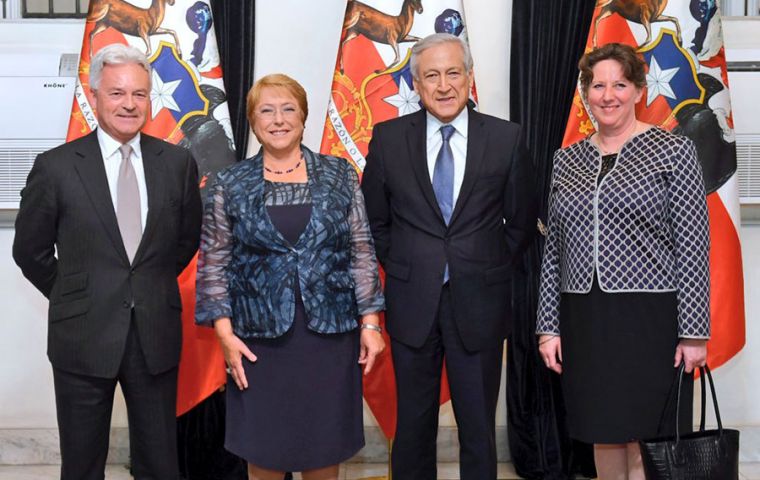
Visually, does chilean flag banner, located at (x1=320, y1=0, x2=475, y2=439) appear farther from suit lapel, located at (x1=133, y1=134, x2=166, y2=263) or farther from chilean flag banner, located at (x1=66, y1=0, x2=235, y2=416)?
suit lapel, located at (x1=133, y1=134, x2=166, y2=263)

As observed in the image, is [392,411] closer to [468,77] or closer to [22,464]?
[468,77]

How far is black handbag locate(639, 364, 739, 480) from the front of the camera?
2176mm

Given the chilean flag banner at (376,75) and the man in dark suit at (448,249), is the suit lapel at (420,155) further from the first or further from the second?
the chilean flag banner at (376,75)

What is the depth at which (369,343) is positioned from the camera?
2453 millimetres

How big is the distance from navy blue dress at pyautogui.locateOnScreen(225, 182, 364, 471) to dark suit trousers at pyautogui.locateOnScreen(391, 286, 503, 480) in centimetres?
21

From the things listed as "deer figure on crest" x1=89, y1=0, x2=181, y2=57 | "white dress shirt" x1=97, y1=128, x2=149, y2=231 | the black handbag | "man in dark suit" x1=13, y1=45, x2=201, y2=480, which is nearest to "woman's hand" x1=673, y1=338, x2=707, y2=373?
the black handbag

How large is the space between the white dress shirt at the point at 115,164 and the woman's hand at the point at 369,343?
67cm

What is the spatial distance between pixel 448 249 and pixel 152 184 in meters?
0.84

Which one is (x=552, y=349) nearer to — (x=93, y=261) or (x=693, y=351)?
(x=693, y=351)

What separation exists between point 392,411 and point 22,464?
1.73 metres

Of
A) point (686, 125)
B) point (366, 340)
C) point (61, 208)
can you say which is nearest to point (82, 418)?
point (61, 208)

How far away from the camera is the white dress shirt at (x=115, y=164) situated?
2.39 meters

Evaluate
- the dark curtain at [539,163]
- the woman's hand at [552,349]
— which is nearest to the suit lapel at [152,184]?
the woman's hand at [552,349]

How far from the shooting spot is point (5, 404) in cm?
379
